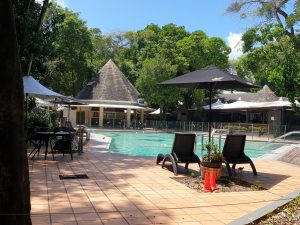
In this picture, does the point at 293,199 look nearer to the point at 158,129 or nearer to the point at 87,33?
the point at 158,129

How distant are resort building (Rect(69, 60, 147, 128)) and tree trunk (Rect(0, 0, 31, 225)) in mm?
34741

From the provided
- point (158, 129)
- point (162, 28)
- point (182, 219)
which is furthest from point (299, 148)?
point (162, 28)

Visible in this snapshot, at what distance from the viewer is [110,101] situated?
3931 centimetres

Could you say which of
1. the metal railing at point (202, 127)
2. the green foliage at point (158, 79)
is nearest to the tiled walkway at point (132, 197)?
the metal railing at point (202, 127)

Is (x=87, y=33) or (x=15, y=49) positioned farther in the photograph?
(x=87, y=33)

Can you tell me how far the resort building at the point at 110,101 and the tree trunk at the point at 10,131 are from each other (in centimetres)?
3474

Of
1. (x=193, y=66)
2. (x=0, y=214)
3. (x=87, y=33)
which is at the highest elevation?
(x=87, y=33)

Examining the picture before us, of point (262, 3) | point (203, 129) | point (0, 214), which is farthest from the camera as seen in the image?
point (203, 129)

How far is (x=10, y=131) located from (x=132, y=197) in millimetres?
3725

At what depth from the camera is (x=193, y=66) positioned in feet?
131

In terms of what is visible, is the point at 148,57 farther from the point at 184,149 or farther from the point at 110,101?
the point at 184,149

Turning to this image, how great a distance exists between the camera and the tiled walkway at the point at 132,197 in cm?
498

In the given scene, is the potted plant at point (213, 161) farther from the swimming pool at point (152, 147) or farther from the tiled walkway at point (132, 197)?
the swimming pool at point (152, 147)

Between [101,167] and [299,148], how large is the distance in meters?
7.06
